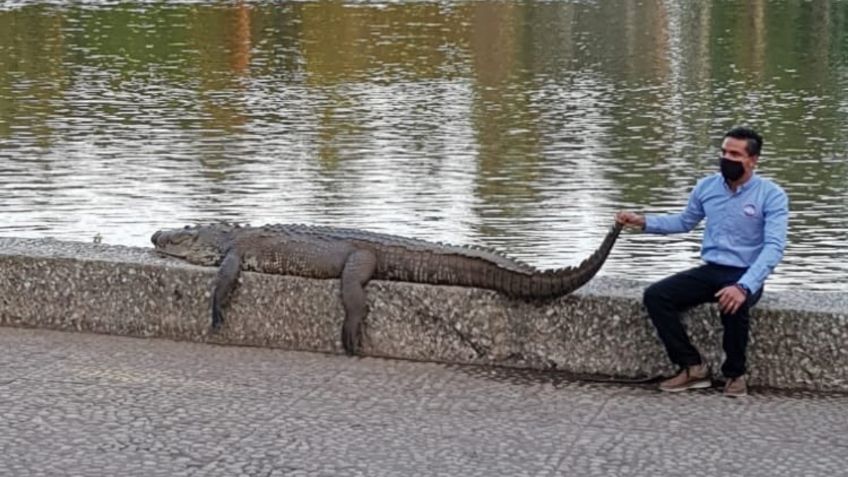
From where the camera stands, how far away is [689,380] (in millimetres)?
7773

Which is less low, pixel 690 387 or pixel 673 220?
pixel 673 220

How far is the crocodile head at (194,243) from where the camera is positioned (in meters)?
8.93

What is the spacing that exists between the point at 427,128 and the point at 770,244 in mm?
16426

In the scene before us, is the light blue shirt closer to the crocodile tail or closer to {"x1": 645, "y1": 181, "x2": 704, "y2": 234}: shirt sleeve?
{"x1": 645, "y1": 181, "x2": 704, "y2": 234}: shirt sleeve

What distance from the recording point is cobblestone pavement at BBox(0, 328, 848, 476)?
6.67m

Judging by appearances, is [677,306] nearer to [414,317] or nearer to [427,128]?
[414,317]

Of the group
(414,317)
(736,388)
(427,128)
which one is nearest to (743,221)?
(736,388)

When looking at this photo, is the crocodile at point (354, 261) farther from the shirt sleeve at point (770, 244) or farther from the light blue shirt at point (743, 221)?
the shirt sleeve at point (770, 244)

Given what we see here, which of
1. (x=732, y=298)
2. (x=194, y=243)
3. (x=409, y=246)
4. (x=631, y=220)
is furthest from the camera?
(x=194, y=243)

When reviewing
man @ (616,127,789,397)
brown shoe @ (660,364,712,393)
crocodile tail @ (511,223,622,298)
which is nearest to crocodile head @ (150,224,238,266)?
crocodile tail @ (511,223,622,298)

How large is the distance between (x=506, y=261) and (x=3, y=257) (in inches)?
99.8

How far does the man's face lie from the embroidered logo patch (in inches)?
6.3

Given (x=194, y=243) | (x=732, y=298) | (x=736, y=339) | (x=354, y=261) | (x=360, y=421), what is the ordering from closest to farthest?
(x=360, y=421), (x=732, y=298), (x=736, y=339), (x=354, y=261), (x=194, y=243)

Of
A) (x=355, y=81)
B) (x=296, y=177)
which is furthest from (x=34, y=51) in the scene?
(x=296, y=177)
